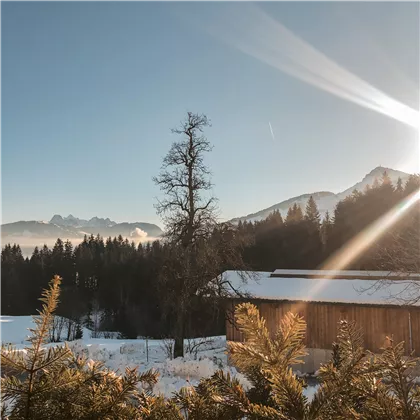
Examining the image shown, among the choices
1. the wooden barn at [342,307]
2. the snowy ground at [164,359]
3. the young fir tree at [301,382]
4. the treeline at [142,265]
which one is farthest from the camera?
the treeline at [142,265]

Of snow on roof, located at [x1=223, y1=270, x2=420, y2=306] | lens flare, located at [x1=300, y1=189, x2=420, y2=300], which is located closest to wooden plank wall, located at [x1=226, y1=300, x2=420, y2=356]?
snow on roof, located at [x1=223, y1=270, x2=420, y2=306]

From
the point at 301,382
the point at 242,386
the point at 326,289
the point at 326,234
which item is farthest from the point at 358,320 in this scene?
the point at 326,234

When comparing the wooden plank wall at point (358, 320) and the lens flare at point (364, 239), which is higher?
the lens flare at point (364, 239)

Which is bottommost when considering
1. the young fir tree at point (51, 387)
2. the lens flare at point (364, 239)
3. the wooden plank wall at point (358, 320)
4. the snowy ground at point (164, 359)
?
the snowy ground at point (164, 359)

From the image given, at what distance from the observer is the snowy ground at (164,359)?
8841 mm

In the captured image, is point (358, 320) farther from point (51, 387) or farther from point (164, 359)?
point (51, 387)

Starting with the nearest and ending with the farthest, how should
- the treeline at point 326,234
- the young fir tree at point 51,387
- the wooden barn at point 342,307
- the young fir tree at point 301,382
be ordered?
the young fir tree at point 301,382 < the young fir tree at point 51,387 < the wooden barn at point 342,307 < the treeline at point 326,234

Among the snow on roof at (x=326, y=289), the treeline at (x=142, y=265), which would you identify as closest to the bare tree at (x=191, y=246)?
the snow on roof at (x=326, y=289)

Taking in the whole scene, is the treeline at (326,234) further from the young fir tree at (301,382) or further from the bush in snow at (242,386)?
the young fir tree at (301,382)

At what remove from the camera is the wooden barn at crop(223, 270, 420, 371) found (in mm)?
12891

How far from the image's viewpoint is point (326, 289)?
1465cm

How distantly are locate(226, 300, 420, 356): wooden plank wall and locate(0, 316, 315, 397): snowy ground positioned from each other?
2463 millimetres

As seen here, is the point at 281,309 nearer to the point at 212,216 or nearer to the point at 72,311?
the point at 212,216

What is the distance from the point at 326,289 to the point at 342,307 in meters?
1.07
